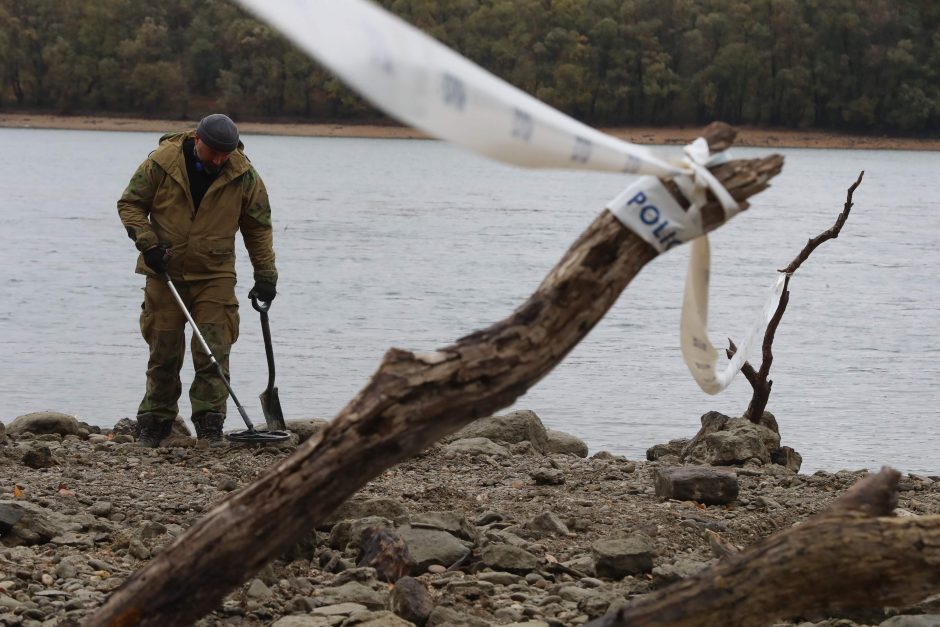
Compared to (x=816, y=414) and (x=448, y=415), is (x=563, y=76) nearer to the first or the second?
(x=816, y=414)

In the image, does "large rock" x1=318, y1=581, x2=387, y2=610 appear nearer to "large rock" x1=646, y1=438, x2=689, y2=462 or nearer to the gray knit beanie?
the gray knit beanie

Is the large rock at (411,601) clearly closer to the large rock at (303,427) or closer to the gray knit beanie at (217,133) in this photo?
the gray knit beanie at (217,133)

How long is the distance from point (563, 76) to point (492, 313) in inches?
2622

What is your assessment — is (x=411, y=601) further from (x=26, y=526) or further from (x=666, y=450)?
(x=666, y=450)

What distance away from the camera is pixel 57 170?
177ft

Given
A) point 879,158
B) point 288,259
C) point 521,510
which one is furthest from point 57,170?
point 521,510

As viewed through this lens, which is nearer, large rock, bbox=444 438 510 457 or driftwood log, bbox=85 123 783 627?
driftwood log, bbox=85 123 783 627

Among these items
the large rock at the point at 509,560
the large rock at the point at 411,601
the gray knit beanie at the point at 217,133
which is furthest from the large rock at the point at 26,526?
the gray knit beanie at the point at 217,133

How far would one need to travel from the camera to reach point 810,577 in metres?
3.86

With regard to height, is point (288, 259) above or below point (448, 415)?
below

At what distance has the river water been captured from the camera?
13.3 metres

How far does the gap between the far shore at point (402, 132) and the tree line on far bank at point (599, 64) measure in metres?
0.73

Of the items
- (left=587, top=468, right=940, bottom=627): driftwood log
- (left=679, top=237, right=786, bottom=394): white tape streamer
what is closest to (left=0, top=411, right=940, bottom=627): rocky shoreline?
(left=679, top=237, right=786, bottom=394): white tape streamer

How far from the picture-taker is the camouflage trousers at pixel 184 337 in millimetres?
9008
